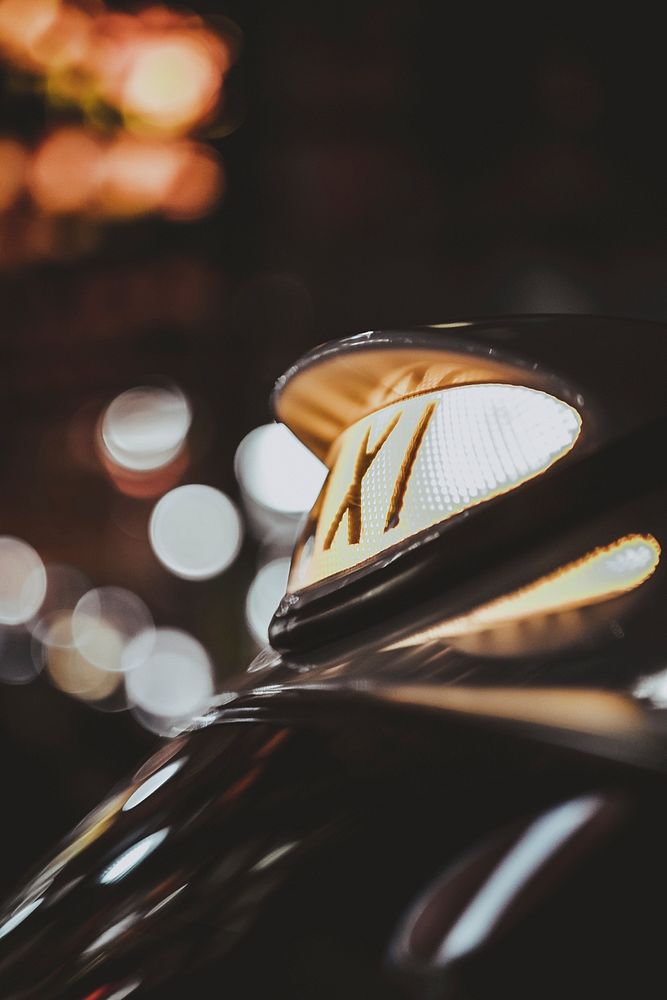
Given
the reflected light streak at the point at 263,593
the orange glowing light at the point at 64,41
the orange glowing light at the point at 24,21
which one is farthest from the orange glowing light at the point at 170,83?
the reflected light streak at the point at 263,593

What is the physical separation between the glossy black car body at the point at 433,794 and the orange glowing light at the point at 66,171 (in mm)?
4543

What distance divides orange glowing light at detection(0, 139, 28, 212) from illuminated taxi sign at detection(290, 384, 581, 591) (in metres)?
4.64

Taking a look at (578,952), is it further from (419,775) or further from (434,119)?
(434,119)

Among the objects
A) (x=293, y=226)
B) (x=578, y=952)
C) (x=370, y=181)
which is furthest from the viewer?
(x=293, y=226)

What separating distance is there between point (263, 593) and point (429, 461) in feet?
34.8

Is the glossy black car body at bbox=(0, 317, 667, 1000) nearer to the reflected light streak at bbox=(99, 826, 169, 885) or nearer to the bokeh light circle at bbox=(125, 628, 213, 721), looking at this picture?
the reflected light streak at bbox=(99, 826, 169, 885)

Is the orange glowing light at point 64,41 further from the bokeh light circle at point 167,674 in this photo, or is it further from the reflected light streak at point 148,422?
the bokeh light circle at point 167,674

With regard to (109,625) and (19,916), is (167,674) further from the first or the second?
(19,916)

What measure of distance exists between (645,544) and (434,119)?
14.5 feet

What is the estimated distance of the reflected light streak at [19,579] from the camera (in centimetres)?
1331

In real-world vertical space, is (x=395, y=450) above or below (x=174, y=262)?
below

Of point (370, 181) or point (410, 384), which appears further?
point (370, 181)

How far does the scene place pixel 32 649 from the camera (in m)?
17.2

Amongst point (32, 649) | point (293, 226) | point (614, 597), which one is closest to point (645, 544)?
point (614, 597)
